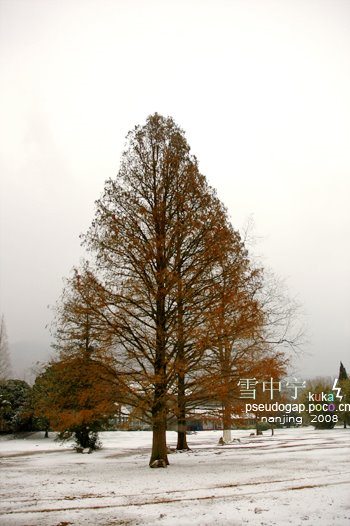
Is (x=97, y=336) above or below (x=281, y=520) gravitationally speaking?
above

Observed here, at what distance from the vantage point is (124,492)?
441 inches

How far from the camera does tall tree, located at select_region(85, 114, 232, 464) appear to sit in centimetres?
1468

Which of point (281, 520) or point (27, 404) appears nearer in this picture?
point (281, 520)

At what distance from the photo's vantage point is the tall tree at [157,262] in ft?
48.2

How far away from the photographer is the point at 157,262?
51.6 feet

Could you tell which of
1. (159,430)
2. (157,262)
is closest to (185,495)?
(159,430)

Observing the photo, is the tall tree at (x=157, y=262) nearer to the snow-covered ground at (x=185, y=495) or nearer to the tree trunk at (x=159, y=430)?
the tree trunk at (x=159, y=430)

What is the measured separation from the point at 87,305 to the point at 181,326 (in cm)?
317

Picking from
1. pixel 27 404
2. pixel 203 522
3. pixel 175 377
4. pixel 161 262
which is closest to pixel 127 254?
pixel 161 262

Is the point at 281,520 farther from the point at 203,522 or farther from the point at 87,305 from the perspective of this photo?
the point at 87,305

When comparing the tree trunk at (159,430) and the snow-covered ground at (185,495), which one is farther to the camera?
the tree trunk at (159,430)

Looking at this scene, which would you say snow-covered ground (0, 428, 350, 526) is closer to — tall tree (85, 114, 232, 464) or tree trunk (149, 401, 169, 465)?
tree trunk (149, 401, 169, 465)

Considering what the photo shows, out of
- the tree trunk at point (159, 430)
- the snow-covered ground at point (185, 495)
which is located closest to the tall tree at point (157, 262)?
the tree trunk at point (159, 430)

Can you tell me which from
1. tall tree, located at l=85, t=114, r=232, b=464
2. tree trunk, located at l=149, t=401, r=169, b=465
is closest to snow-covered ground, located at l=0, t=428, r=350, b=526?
tree trunk, located at l=149, t=401, r=169, b=465
